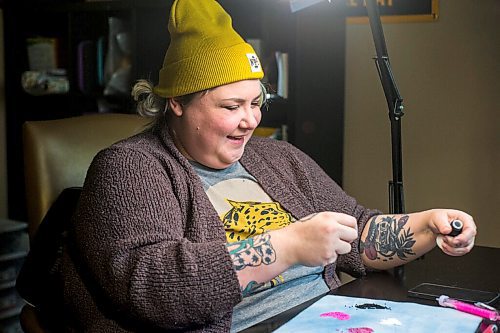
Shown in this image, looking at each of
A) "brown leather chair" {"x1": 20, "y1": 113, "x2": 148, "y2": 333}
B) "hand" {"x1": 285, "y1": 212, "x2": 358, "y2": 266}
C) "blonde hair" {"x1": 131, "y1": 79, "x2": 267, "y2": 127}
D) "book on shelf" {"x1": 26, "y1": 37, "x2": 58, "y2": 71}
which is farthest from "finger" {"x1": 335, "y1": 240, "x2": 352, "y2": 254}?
"book on shelf" {"x1": 26, "y1": 37, "x2": 58, "y2": 71}

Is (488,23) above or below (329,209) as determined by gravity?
above

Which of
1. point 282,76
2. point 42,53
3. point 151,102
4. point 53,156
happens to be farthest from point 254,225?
point 42,53

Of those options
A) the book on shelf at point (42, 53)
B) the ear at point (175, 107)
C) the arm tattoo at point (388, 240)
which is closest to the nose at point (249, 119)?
the ear at point (175, 107)

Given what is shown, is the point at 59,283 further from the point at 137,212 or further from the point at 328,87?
the point at 328,87

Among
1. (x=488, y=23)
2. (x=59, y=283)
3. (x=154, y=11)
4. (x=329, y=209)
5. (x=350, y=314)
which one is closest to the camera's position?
(x=350, y=314)

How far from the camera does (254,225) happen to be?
1697 mm

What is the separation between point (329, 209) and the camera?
6.19 feet

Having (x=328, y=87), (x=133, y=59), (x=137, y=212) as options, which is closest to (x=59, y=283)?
(x=137, y=212)

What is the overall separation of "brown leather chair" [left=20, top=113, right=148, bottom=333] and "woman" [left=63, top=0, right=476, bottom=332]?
0.25 metres

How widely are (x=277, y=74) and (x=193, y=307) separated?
5.90 ft

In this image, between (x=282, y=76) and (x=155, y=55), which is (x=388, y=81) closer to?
(x=282, y=76)

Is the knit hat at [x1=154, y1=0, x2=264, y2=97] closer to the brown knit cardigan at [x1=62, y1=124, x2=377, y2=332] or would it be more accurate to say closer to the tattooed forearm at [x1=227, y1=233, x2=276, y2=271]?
the brown knit cardigan at [x1=62, y1=124, x2=377, y2=332]

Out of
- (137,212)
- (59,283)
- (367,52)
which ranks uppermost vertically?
(367,52)

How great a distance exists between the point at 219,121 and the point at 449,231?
0.52m
